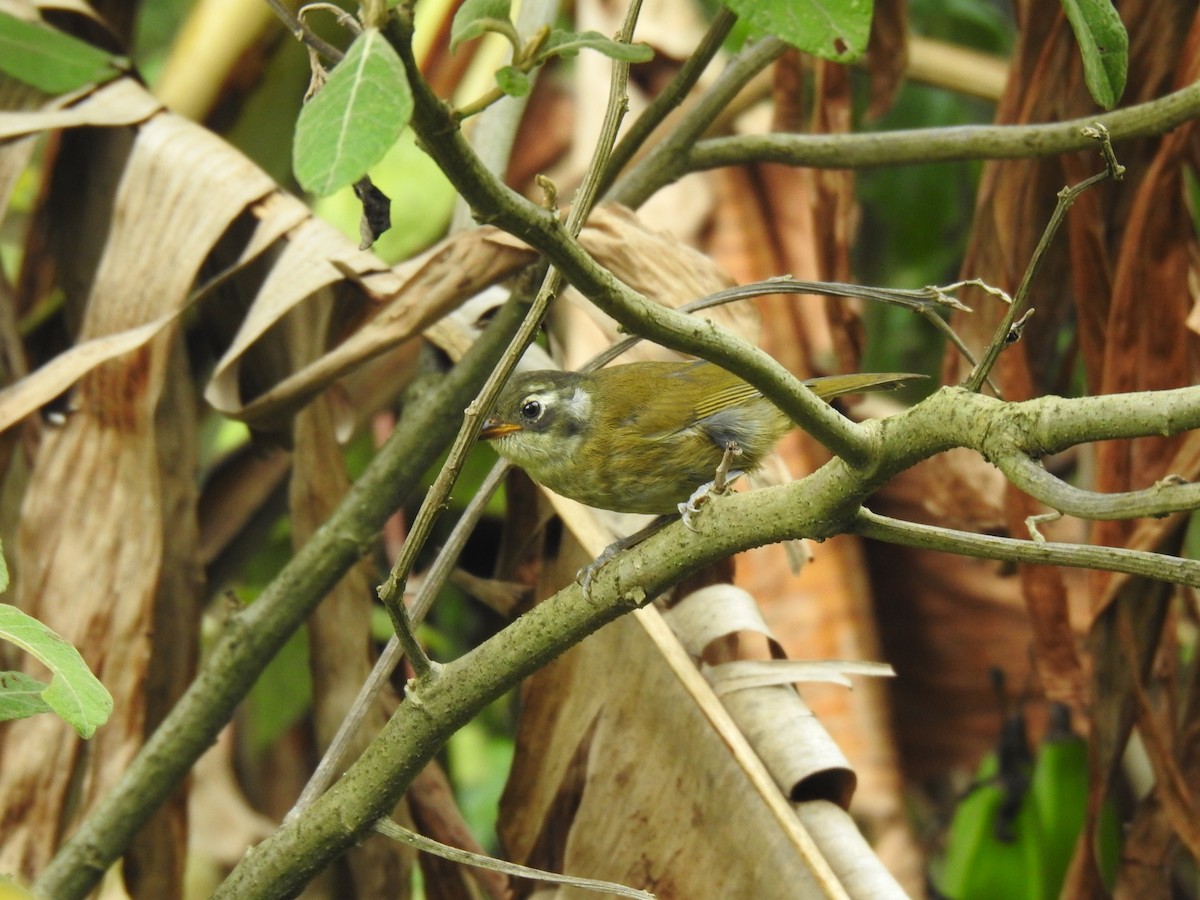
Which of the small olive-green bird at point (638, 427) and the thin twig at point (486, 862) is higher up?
the small olive-green bird at point (638, 427)

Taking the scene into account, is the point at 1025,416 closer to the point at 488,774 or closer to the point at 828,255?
the point at 828,255

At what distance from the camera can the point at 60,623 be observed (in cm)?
215

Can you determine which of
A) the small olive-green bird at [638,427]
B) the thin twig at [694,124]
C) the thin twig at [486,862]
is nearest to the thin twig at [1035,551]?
the thin twig at [486,862]

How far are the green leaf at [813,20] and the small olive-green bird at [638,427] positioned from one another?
1189mm

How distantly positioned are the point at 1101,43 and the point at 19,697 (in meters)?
1.37

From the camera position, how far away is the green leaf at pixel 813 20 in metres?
1.03

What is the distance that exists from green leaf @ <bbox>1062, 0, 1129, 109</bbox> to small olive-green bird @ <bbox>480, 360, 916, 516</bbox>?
81 cm

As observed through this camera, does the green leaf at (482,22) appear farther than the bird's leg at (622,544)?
No

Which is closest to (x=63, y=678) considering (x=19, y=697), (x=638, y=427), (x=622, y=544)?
(x=19, y=697)

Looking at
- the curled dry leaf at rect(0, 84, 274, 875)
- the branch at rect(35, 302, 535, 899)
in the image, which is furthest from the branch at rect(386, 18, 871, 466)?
the curled dry leaf at rect(0, 84, 274, 875)

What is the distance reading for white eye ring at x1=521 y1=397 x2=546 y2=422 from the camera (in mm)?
2387

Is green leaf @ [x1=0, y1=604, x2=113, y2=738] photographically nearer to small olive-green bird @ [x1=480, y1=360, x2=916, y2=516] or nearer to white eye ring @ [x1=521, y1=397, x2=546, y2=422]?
small olive-green bird @ [x1=480, y1=360, x2=916, y2=516]

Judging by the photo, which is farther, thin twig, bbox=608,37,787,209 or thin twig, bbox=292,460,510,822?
thin twig, bbox=608,37,787,209

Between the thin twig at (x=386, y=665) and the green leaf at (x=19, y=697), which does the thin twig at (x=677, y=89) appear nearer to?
the thin twig at (x=386, y=665)
